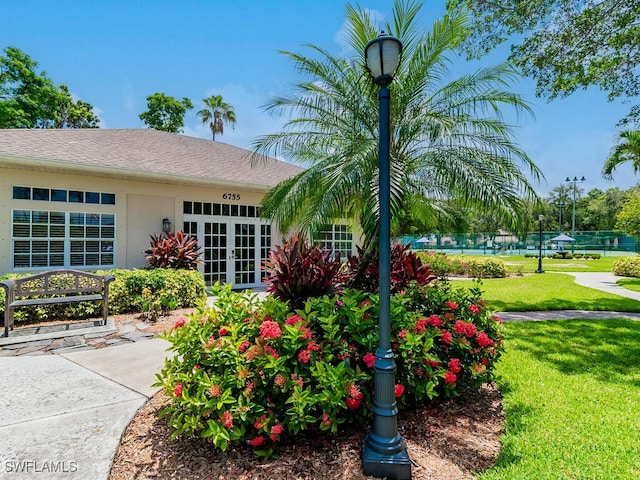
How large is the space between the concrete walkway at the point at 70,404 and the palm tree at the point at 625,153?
16985mm

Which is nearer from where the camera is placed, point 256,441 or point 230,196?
point 256,441

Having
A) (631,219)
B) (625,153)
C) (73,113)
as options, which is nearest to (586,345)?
(625,153)

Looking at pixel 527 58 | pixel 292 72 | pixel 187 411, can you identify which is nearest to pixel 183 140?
pixel 292 72

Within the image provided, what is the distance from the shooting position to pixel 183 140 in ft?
46.1

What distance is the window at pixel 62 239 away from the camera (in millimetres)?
8289

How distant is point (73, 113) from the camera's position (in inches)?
1101

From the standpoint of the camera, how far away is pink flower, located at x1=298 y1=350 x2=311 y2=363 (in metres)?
2.91

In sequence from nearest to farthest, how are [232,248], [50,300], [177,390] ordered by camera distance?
[177,390], [50,300], [232,248]

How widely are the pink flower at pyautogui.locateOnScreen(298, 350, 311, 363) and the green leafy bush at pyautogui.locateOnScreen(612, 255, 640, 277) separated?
20523 mm

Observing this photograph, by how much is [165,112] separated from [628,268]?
107 feet

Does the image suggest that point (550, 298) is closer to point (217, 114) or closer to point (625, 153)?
point (625, 153)

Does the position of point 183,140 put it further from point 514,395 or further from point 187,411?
point 514,395

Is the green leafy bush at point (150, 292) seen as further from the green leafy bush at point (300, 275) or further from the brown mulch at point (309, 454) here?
the brown mulch at point (309, 454)

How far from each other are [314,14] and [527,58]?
6.17m
